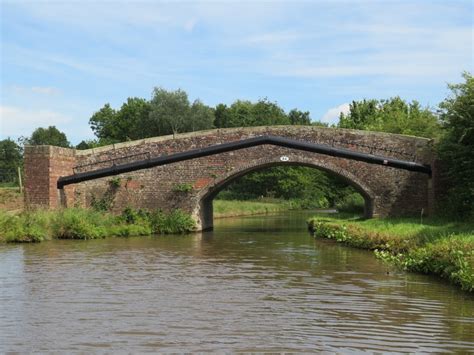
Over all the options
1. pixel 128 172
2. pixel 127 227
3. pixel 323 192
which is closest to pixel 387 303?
pixel 127 227

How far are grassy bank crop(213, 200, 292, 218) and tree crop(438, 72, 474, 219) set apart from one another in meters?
20.2

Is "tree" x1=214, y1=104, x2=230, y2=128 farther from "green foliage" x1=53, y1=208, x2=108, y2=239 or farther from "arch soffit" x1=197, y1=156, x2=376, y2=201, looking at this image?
"green foliage" x1=53, y1=208, x2=108, y2=239

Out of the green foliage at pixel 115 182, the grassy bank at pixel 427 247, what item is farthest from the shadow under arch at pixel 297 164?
the grassy bank at pixel 427 247

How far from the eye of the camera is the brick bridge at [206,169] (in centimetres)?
2316

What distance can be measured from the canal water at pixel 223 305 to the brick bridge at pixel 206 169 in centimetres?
768

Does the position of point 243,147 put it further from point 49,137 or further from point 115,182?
point 49,137

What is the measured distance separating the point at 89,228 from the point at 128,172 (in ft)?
13.8

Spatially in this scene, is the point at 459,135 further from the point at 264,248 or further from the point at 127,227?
the point at 127,227

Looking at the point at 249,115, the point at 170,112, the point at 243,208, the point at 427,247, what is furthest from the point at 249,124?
the point at 427,247

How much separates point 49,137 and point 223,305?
65.5 metres

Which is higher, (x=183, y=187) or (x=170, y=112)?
(x=170, y=112)

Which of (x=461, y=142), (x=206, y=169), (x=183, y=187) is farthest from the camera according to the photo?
(x=183, y=187)

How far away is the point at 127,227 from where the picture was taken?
2303cm

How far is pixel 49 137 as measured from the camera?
233ft
